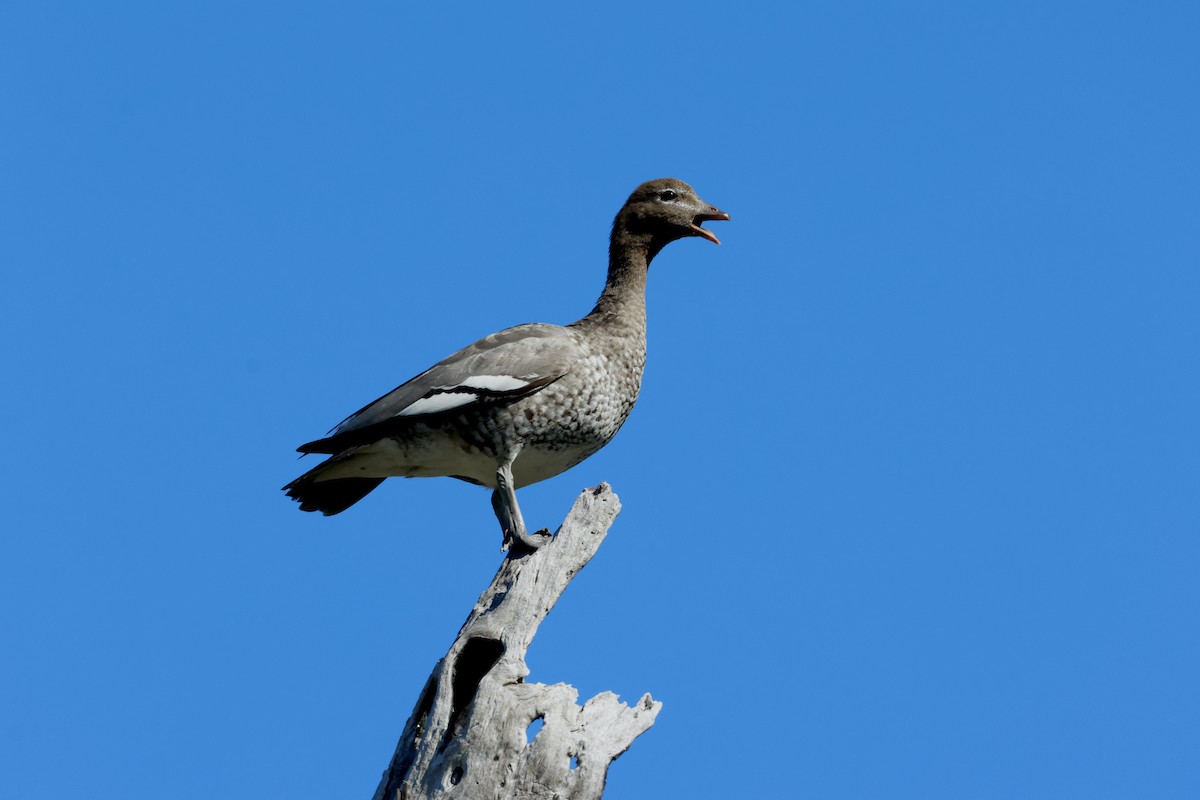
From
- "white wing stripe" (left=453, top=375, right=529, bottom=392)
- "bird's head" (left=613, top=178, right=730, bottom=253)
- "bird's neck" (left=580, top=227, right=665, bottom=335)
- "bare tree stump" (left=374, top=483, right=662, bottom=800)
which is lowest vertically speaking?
"bare tree stump" (left=374, top=483, right=662, bottom=800)

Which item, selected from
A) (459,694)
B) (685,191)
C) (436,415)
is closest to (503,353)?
(436,415)

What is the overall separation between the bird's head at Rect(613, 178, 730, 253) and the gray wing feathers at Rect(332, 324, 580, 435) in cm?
114

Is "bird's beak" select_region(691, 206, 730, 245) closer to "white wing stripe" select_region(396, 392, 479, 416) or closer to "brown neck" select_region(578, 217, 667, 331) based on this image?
"brown neck" select_region(578, 217, 667, 331)

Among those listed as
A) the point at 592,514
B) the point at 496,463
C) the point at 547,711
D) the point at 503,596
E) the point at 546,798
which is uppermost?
the point at 496,463

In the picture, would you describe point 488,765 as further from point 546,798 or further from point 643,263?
point 643,263

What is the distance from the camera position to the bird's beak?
9164 millimetres

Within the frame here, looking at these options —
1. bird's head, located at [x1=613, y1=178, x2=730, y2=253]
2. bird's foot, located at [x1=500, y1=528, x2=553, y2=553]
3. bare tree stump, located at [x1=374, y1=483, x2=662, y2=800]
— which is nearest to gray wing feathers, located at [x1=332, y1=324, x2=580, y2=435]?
bird's foot, located at [x1=500, y1=528, x2=553, y2=553]

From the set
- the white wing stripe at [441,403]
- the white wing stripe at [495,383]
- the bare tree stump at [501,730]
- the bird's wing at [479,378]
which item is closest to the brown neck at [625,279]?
the bird's wing at [479,378]

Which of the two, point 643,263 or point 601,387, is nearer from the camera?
point 601,387

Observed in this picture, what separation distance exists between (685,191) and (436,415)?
8.01 ft

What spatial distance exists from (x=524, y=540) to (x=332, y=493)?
1605 mm

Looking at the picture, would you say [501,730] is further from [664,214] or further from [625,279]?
[664,214]

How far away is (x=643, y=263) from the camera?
9203mm

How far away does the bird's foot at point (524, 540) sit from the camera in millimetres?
7590
